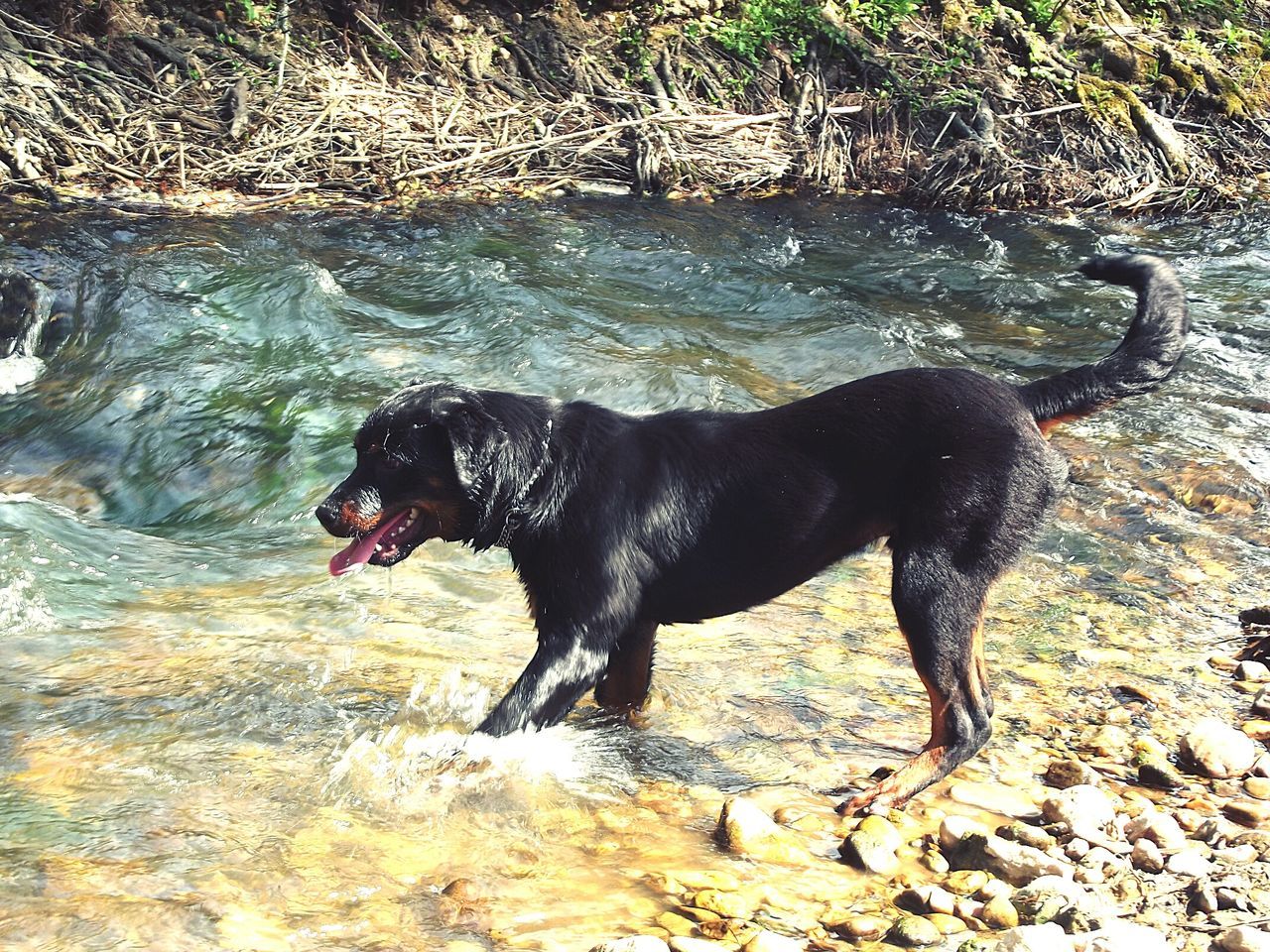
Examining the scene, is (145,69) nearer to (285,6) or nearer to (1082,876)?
(285,6)

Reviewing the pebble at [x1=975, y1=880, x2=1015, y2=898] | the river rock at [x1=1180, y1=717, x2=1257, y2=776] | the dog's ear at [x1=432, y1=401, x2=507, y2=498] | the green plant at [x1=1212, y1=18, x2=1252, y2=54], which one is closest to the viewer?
the pebble at [x1=975, y1=880, x2=1015, y2=898]

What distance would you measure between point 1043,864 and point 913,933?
1.63 feet

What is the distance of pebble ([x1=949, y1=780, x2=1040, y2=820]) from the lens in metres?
3.88

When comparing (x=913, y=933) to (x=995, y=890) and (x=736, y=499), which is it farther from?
(x=736, y=499)

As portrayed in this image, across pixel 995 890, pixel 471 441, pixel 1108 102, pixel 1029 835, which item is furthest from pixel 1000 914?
pixel 1108 102

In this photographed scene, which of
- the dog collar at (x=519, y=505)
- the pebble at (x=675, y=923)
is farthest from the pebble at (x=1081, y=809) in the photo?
the dog collar at (x=519, y=505)

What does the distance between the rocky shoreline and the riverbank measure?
867 centimetres

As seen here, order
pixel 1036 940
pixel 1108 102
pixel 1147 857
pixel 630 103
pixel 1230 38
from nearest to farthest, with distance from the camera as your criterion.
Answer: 1. pixel 1036 940
2. pixel 1147 857
3. pixel 630 103
4. pixel 1108 102
5. pixel 1230 38

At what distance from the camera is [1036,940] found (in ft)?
9.30

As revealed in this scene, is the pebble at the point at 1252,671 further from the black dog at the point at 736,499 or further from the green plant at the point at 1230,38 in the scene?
the green plant at the point at 1230,38

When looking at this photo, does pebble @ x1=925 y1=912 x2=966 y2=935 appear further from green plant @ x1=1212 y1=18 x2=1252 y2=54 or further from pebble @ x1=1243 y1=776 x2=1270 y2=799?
green plant @ x1=1212 y1=18 x2=1252 y2=54

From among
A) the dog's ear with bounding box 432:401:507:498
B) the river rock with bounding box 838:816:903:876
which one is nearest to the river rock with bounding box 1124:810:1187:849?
the river rock with bounding box 838:816:903:876

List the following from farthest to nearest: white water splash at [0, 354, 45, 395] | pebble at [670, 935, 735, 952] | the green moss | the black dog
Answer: the green moss < white water splash at [0, 354, 45, 395] < the black dog < pebble at [670, 935, 735, 952]

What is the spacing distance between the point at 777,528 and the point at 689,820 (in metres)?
1.07
